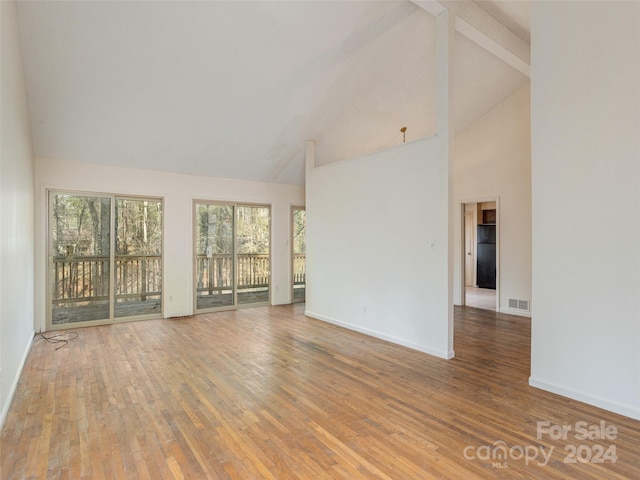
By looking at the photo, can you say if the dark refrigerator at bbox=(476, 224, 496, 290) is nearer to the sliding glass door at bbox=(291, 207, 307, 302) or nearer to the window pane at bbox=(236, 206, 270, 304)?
the sliding glass door at bbox=(291, 207, 307, 302)

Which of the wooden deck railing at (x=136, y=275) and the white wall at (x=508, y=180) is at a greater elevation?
the white wall at (x=508, y=180)

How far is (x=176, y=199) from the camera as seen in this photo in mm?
5824

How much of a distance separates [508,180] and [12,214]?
6539mm

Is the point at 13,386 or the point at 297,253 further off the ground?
the point at 297,253

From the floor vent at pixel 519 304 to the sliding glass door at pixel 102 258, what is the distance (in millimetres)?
5835

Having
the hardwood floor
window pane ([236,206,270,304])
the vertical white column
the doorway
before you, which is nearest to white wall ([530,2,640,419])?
the hardwood floor

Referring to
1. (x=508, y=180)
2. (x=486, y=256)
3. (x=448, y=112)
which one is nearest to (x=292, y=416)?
(x=448, y=112)

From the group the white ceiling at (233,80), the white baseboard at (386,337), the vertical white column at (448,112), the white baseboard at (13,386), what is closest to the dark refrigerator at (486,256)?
the white ceiling at (233,80)

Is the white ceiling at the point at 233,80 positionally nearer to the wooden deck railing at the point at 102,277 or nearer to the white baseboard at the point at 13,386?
the wooden deck railing at the point at 102,277

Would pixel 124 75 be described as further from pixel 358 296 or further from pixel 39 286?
pixel 358 296

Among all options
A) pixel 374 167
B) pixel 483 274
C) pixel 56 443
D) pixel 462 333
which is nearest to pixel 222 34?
pixel 374 167

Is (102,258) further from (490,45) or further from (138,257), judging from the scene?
(490,45)

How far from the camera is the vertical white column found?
12.2 feet

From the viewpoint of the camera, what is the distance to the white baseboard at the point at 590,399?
2.48 m
